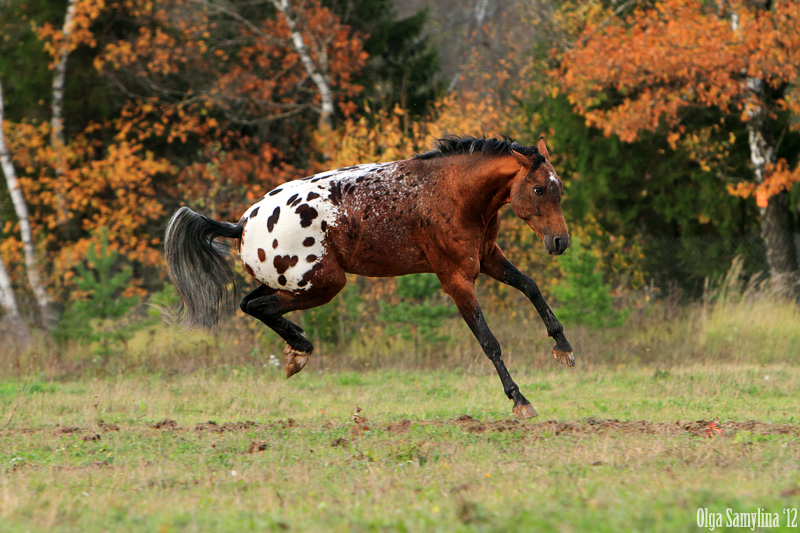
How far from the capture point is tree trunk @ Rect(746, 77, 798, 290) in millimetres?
14812

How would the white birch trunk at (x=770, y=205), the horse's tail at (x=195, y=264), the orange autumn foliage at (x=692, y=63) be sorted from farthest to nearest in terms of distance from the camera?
1. the white birch trunk at (x=770, y=205)
2. the orange autumn foliage at (x=692, y=63)
3. the horse's tail at (x=195, y=264)

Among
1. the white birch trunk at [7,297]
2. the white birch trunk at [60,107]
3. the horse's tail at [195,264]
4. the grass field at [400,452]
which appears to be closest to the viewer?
the grass field at [400,452]

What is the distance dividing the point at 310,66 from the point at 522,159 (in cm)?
1224

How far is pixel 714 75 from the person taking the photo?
13492mm

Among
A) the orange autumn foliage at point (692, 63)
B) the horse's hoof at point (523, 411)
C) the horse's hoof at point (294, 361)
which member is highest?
the orange autumn foliage at point (692, 63)

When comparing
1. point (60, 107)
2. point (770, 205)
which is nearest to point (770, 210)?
point (770, 205)

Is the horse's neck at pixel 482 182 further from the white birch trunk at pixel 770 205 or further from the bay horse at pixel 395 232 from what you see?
the white birch trunk at pixel 770 205

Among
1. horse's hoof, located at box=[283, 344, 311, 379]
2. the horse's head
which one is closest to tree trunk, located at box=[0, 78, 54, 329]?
horse's hoof, located at box=[283, 344, 311, 379]

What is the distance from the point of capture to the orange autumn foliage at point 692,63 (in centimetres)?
1323

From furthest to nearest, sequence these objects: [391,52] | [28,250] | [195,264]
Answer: [391,52] → [28,250] → [195,264]

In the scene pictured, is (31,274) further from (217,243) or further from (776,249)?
(776,249)

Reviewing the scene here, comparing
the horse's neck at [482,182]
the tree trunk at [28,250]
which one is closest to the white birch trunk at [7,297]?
the tree trunk at [28,250]

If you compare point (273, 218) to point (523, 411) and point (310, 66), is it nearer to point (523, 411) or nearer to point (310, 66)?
point (523, 411)

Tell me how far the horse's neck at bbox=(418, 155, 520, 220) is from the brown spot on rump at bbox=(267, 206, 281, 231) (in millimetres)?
1390
